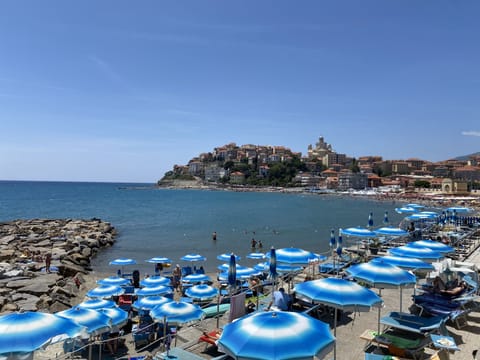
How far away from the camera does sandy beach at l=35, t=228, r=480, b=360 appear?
7488 millimetres

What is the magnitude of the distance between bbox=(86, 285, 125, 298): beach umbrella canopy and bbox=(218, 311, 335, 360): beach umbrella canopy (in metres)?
9.65

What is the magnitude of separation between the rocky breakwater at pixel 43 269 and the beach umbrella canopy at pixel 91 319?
18.9 feet

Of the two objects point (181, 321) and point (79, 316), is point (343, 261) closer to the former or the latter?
point (181, 321)

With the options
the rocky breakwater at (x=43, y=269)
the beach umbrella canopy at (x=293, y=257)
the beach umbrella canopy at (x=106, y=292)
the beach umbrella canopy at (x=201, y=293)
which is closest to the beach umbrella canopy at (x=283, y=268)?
the beach umbrella canopy at (x=293, y=257)

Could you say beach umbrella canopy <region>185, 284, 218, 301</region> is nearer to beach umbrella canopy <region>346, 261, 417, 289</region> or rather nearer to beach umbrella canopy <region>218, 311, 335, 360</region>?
beach umbrella canopy <region>346, 261, 417, 289</region>

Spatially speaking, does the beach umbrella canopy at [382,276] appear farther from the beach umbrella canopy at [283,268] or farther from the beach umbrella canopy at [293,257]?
the beach umbrella canopy at [283,268]

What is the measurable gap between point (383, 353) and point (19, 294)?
14570 mm

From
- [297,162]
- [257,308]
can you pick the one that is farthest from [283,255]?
[297,162]

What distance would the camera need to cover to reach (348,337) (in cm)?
813

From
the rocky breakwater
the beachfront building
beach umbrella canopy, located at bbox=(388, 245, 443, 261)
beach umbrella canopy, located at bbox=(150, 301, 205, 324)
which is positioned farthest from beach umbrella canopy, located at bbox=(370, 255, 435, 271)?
the beachfront building

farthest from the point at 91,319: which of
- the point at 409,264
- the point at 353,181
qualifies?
the point at 353,181

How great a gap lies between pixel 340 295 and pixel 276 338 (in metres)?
2.27

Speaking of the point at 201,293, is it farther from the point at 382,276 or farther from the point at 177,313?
the point at 382,276

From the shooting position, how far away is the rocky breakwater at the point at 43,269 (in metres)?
14.3
